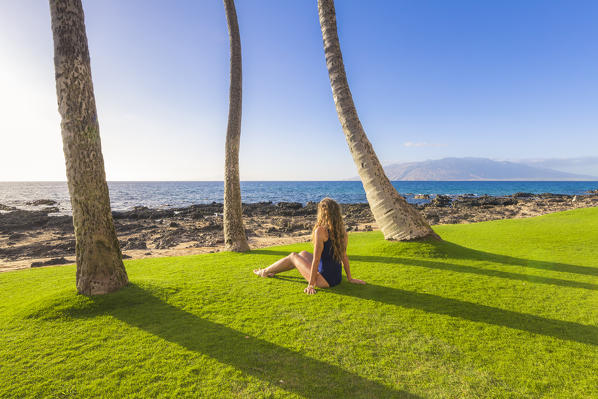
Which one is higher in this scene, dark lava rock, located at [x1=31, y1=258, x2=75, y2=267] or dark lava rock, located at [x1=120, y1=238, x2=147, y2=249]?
dark lava rock, located at [x1=31, y1=258, x2=75, y2=267]

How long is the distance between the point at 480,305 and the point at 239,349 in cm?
370

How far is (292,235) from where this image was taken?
18312mm

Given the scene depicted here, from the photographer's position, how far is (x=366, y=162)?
26.1 ft

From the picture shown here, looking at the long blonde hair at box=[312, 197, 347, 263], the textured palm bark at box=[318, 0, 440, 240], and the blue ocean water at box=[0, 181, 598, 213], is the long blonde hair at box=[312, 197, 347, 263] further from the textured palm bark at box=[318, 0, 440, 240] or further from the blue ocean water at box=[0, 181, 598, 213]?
the blue ocean water at box=[0, 181, 598, 213]

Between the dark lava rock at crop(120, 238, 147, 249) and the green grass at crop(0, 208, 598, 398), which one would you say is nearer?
the green grass at crop(0, 208, 598, 398)

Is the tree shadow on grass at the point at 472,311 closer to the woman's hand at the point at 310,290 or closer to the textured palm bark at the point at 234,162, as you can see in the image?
the woman's hand at the point at 310,290

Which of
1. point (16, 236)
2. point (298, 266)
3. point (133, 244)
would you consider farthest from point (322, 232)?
point (16, 236)

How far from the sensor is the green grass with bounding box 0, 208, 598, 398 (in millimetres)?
2666

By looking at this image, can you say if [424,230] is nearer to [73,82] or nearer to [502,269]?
[502,269]

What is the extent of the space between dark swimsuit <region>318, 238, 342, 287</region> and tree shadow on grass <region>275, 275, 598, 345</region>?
173 mm

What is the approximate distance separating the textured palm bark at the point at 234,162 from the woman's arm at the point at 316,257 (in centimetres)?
450

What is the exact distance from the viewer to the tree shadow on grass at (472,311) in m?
3.50

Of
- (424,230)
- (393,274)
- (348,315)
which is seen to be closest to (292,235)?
(424,230)

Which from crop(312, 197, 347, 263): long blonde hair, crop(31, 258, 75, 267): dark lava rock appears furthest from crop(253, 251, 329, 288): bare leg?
crop(31, 258, 75, 267): dark lava rock
